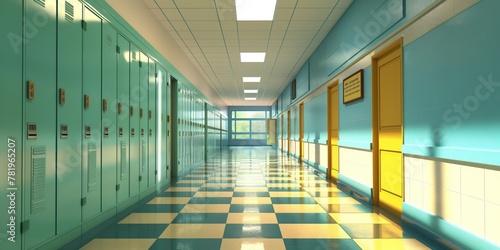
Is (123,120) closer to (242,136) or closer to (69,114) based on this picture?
(69,114)

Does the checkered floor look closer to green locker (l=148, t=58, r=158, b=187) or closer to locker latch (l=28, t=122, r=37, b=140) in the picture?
green locker (l=148, t=58, r=158, b=187)

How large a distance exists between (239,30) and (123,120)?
10.8 feet

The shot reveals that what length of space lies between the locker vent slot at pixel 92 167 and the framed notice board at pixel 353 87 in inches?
141

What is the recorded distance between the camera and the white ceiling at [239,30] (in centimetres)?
519

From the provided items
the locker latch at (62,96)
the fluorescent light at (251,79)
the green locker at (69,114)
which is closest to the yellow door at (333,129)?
the green locker at (69,114)

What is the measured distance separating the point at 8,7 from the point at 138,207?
2779 mm

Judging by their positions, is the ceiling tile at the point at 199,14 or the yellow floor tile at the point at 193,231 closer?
the yellow floor tile at the point at 193,231

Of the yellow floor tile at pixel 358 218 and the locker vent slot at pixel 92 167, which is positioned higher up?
the locker vent slot at pixel 92 167

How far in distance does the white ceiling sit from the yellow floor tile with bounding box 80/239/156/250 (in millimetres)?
2548

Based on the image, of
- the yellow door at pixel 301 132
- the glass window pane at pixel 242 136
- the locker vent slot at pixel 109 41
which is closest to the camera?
the locker vent slot at pixel 109 41

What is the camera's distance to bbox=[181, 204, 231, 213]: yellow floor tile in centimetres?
393

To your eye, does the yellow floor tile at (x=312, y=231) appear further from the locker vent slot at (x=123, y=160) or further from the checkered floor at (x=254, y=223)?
the locker vent slot at (x=123, y=160)

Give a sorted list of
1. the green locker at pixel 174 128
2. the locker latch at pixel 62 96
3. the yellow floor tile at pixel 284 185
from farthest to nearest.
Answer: the green locker at pixel 174 128
the yellow floor tile at pixel 284 185
the locker latch at pixel 62 96

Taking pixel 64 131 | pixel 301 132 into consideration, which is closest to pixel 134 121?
pixel 64 131
